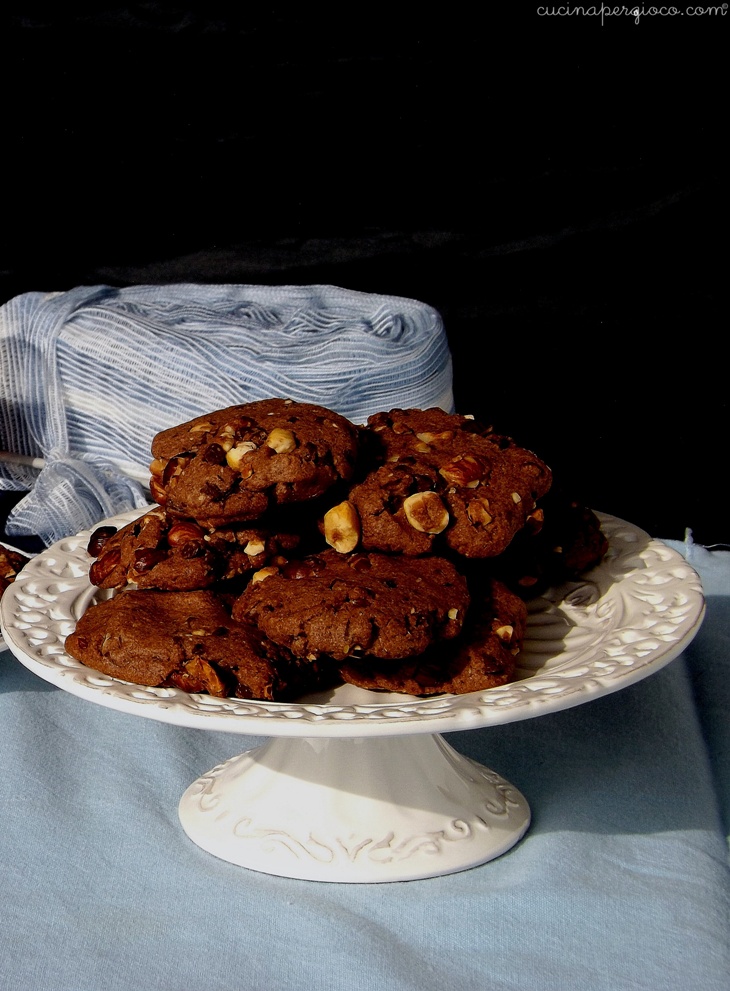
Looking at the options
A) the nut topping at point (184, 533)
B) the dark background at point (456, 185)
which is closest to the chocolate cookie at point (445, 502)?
the nut topping at point (184, 533)

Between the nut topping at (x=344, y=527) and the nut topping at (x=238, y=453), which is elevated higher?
the nut topping at (x=238, y=453)

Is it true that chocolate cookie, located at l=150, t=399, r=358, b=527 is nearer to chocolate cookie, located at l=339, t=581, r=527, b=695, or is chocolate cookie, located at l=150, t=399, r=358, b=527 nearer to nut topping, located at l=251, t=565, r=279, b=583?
nut topping, located at l=251, t=565, r=279, b=583

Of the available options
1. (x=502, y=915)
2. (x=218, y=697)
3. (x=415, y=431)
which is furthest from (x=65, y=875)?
(x=415, y=431)

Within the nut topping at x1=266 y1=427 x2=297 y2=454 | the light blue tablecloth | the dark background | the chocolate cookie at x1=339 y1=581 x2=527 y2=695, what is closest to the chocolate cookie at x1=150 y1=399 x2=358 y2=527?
the nut topping at x1=266 y1=427 x2=297 y2=454

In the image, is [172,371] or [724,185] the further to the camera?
[724,185]

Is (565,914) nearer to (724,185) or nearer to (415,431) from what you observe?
(415,431)

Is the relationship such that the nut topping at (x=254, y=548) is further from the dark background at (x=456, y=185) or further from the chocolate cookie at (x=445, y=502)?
the dark background at (x=456, y=185)
